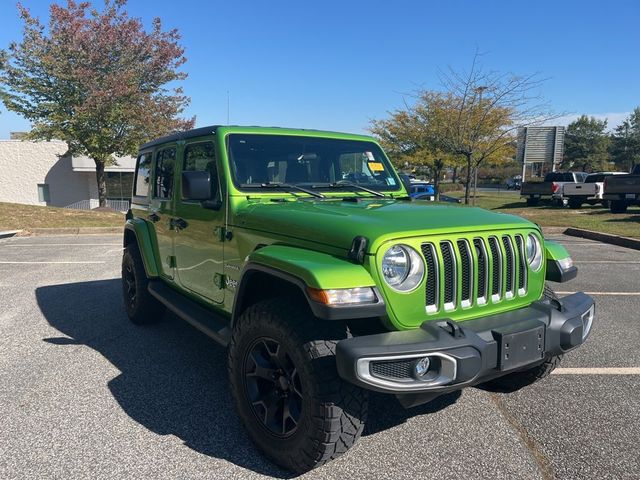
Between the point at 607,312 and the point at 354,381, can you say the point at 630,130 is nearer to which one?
the point at 607,312

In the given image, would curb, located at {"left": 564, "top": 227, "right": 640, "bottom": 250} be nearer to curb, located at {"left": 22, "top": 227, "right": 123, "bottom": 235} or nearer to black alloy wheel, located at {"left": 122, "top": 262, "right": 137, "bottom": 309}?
black alloy wheel, located at {"left": 122, "top": 262, "right": 137, "bottom": 309}

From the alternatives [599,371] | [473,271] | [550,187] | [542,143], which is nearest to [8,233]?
[473,271]

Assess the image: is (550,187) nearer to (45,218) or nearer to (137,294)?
(45,218)

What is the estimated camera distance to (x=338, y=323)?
253cm

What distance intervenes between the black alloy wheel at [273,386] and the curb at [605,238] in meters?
10.8

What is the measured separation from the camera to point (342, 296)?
7.43 ft

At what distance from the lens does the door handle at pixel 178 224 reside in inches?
157

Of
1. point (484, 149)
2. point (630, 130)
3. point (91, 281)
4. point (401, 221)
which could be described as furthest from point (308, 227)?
point (630, 130)

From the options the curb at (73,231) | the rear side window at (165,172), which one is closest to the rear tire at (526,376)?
the rear side window at (165,172)

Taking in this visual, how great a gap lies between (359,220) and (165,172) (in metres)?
2.55

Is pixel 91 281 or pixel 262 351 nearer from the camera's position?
pixel 262 351

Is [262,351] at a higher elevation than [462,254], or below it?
below

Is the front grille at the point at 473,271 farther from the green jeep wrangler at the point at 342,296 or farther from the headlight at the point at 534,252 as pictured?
the headlight at the point at 534,252

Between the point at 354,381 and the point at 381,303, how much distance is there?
381 mm
